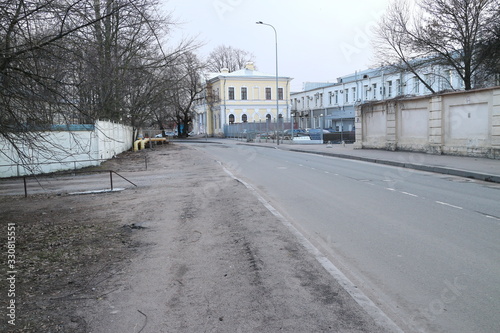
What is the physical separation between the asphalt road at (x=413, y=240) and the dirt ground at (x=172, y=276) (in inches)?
21.3

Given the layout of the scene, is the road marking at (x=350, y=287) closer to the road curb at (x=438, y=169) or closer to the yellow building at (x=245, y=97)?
the road curb at (x=438, y=169)

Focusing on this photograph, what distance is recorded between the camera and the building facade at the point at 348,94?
52.1m

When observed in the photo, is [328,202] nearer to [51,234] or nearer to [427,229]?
[427,229]

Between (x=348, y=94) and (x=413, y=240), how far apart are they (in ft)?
211

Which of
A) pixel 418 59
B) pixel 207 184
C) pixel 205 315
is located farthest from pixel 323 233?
pixel 418 59

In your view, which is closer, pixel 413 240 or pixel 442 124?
pixel 413 240

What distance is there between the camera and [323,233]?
Answer: 740 cm

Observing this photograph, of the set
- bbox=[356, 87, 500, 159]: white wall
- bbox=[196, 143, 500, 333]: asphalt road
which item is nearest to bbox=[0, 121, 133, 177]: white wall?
bbox=[196, 143, 500, 333]: asphalt road

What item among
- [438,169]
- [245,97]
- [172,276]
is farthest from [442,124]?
[245,97]

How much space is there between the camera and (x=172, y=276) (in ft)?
17.6

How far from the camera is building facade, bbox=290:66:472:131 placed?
52.1 metres

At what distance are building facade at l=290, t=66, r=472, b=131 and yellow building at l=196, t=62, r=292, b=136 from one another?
648cm

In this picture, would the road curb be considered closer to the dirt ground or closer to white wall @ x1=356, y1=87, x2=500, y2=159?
white wall @ x1=356, y1=87, x2=500, y2=159

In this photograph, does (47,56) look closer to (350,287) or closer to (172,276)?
(172,276)
